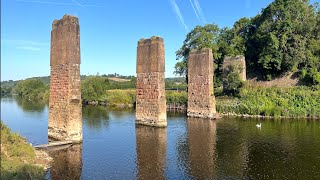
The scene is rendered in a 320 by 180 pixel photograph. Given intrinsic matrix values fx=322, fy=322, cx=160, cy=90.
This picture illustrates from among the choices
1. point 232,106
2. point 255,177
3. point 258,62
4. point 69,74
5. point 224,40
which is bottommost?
Answer: point 255,177

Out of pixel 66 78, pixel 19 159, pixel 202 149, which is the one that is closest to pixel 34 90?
pixel 66 78

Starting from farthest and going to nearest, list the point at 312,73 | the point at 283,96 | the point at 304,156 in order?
the point at 312,73
the point at 283,96
the point at 304,156

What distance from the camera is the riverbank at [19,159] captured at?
32.0 ft

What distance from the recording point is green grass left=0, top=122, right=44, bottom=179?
31.8ft

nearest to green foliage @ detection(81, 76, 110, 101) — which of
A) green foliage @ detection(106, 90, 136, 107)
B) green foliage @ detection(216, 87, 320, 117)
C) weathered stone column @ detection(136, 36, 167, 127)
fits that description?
green foliage @ detection(106, 90, 136, 107)

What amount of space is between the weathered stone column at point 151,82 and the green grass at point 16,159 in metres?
10.7

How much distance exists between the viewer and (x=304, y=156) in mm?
14047

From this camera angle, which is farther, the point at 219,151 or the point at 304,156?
the point at 219,151

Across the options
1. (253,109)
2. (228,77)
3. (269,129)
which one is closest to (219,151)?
(269,129)

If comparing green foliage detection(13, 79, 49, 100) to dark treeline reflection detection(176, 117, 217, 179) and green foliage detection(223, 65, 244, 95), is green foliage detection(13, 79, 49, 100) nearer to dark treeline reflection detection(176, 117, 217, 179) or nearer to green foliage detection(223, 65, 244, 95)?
green foliage detection(223, 65, 244, 95)

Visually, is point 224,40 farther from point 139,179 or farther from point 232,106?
point 139,179

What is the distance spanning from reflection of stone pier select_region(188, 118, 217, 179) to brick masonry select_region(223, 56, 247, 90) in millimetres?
12237

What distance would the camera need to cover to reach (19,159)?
11180 mm

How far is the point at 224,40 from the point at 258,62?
655cm
